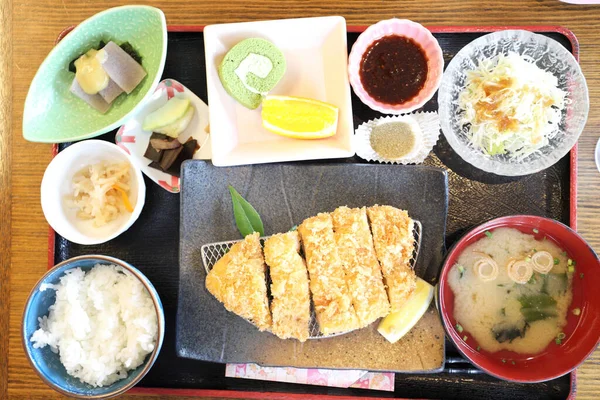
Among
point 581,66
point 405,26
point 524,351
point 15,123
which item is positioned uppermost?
point 405,26

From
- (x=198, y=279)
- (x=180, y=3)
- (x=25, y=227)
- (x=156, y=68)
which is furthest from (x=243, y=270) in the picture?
(x=180, y=3)

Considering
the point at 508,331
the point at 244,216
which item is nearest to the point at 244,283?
the point at 244,216

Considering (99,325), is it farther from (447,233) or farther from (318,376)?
(447,233)

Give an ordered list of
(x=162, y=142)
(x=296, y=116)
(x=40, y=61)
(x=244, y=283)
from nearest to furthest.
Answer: (x=244, y=283) → (x=296, y=116) → (x=162, y=142) → (x=40, y=61)

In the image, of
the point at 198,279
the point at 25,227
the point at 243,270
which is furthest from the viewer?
the point at 25,227

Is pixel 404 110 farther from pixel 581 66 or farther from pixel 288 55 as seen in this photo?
pixel 581 66

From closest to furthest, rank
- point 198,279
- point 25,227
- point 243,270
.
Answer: point 243,270 < point 198,279 < point 25,227

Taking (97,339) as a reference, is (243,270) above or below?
above

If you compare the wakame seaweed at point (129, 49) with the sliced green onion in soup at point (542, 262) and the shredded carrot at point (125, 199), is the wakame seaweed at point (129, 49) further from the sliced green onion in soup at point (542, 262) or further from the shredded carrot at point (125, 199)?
the sliced green onion in soup at point (542, 262)
